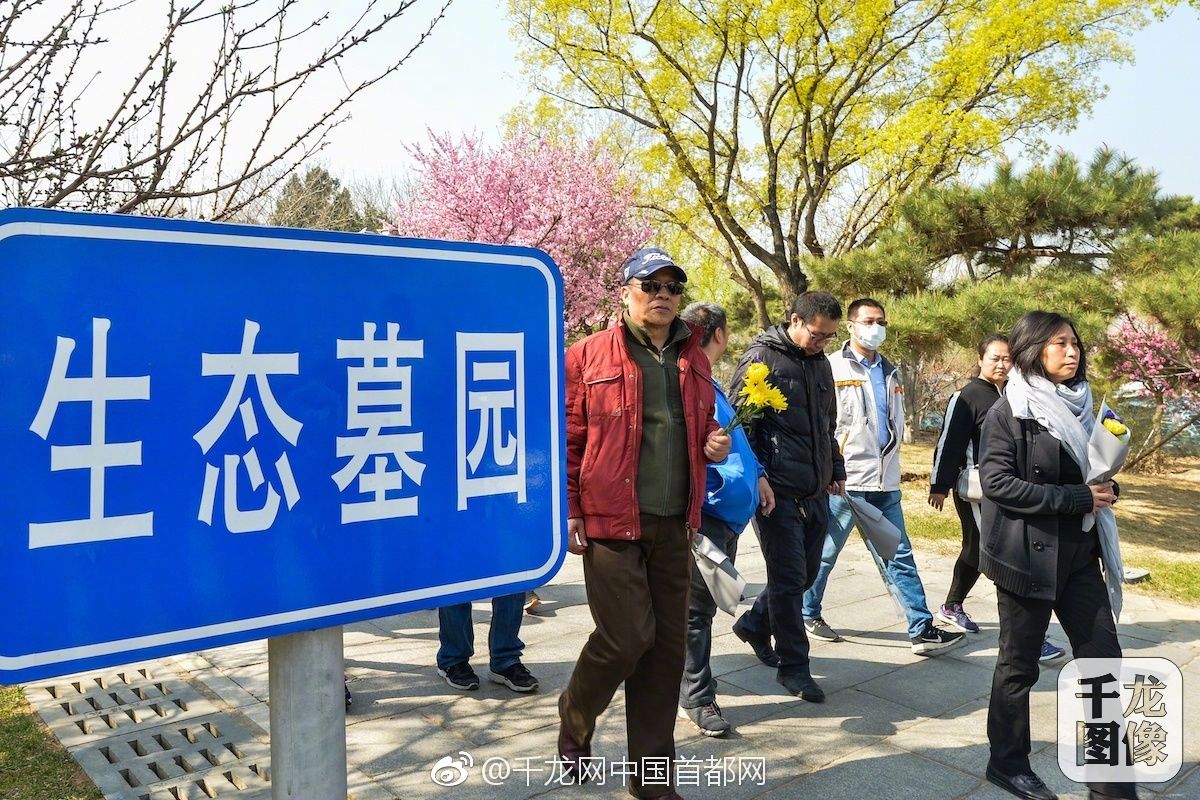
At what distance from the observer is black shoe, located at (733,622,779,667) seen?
4.15 m

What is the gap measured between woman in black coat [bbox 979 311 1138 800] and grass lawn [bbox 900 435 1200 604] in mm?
3279

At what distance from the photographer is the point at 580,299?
13.9m

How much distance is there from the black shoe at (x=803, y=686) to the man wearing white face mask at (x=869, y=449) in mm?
910

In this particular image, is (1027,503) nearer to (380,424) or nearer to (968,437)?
(968,437)

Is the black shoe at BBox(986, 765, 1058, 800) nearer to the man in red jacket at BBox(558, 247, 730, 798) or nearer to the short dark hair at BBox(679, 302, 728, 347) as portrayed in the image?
the man in red jacket at BBox(558, 247, 730, 798)

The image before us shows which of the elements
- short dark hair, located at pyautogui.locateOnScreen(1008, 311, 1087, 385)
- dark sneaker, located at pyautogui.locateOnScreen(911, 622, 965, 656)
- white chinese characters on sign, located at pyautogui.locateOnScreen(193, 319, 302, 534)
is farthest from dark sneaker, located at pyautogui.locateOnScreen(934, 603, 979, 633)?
white chinese characters on sign, located at pyautogui.locateOnScreen(193, 319, 302, 534)

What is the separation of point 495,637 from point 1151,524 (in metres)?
6.99

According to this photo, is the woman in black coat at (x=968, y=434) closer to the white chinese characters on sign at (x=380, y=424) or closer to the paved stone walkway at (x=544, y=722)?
the paved stone walkway at (x=544, y=722)

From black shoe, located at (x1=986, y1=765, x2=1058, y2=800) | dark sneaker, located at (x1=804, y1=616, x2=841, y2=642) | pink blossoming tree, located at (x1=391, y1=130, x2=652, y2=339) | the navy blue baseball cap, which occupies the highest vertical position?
pink blossoming tree, located at (x1=391, y1=130, x2=652, y2=339)

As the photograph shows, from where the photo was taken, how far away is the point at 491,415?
1213 mm

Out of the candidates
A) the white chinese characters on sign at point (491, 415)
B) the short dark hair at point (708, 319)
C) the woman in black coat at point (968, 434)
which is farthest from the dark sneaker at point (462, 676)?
the white chinese characters on sign at point (491, 415)

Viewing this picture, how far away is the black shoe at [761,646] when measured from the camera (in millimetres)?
4148

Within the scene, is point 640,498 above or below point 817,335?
below

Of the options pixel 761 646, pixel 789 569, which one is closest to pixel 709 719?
pixel 789 569
